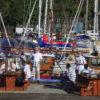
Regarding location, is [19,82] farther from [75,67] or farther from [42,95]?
[75,67]

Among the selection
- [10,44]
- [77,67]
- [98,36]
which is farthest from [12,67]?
[98,36]

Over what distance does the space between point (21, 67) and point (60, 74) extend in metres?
1.91

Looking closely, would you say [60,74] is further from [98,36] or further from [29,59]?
[98,36]

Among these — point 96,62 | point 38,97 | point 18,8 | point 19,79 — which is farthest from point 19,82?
point 18,8

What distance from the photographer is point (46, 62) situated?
23.9 m

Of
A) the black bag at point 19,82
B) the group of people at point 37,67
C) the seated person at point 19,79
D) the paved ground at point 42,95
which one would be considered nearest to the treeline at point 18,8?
the group of people at point 37,67

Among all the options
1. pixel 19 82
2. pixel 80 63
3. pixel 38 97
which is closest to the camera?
pixel 38 97

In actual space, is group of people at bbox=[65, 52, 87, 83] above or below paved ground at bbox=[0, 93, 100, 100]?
above

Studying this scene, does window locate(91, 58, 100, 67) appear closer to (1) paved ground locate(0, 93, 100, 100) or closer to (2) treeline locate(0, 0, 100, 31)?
(1) paved ground locate(0, 93, 100, 100)

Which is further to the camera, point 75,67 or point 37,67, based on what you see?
point 37,67

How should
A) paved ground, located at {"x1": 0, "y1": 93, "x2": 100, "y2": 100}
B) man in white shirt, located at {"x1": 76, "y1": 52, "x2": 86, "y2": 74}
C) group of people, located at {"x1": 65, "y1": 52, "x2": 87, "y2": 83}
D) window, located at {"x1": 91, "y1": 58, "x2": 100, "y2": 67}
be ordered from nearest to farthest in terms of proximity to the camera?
1. paved ground, located at {"x1": 0, "y1": 93, "x2": 100, "y2": 100}
2. group of people, located at {"x1": 65, "y1": 52, "x2": 87, "y2": 83}
3. man in white shirt, located at {"x1": 76, "y1": 52, "x2": 86, "y2": 74}
4. window, located at {"x1": 91, "y1": 58, "x2": 100, "y2": 67}

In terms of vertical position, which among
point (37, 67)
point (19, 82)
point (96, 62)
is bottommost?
point (19, 82)

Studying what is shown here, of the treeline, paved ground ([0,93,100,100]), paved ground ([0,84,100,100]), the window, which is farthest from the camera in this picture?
the treeline

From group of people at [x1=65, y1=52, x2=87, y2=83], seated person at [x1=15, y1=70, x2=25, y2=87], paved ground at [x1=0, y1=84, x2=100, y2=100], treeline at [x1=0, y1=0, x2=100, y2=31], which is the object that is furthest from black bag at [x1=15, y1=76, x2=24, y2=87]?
treeline at [x1=0, y1=0, x2=100, y2=31]
